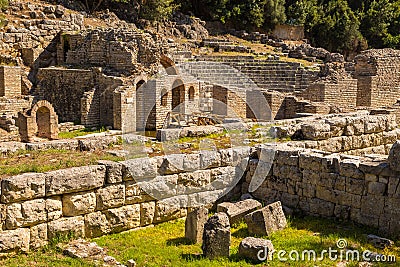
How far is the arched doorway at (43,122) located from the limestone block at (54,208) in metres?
10.5

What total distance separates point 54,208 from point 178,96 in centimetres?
1512

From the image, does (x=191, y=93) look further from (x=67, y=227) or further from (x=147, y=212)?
(x=67, y=227)

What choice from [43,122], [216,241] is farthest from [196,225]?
[43,122]

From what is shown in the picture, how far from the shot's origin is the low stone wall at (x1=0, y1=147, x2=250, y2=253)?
708 centimetres

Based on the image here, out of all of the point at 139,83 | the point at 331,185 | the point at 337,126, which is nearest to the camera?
the point at 331,185

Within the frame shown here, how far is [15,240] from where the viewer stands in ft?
23.0

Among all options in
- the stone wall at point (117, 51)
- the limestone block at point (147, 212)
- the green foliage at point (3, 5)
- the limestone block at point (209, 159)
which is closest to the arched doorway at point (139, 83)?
the stone wall at point (117, 51)

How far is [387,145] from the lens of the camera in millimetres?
12148

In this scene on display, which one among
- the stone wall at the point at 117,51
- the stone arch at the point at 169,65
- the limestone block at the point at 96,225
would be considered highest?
the stone wall at the point at 117,51

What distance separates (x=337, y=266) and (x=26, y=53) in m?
20.8

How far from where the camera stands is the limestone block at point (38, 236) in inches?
285

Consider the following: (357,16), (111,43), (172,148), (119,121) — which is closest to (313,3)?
(357,16)

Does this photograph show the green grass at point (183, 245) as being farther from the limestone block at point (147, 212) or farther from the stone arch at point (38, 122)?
the stone arch at point (38, 122)

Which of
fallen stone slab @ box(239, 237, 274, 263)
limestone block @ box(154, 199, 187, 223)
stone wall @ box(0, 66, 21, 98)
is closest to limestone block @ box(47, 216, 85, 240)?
limestone block @ box(154, 199, 187, 223)
